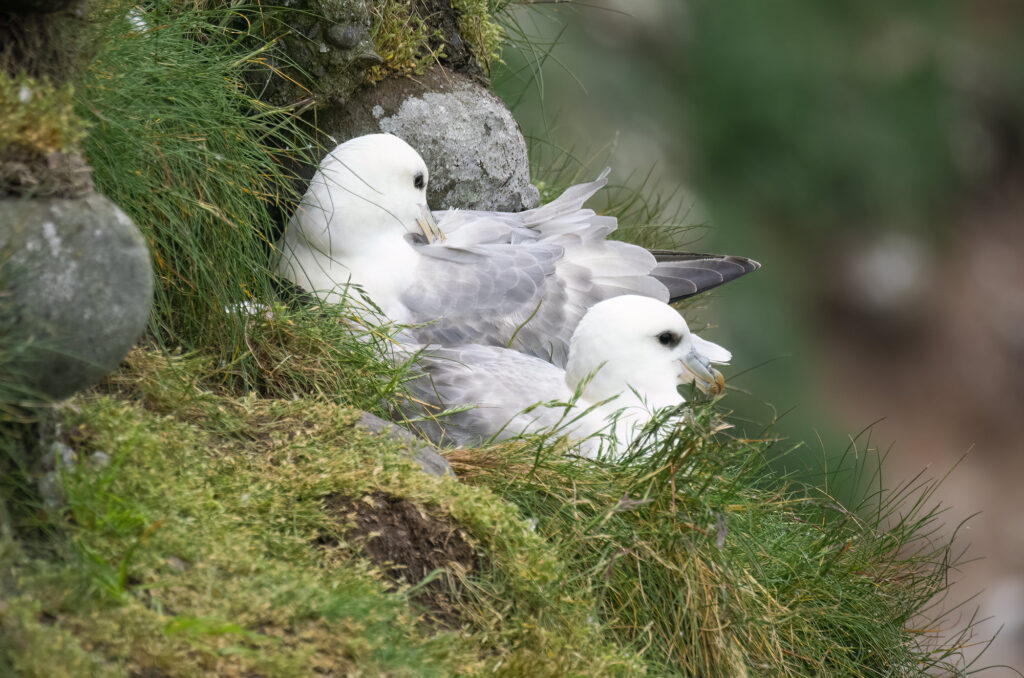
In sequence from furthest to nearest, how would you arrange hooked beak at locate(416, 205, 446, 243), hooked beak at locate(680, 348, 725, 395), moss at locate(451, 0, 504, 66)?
moss at locate(451, 0, 504, 66), hooked beak at locate(416, 205, 446, 243), hooked beak at locate(680, 348, 725, 395)

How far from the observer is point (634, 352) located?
3.29m

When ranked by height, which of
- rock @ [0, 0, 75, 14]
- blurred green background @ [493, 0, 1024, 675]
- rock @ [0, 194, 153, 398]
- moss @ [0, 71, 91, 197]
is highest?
rock @ [0, 0, 75, 14]

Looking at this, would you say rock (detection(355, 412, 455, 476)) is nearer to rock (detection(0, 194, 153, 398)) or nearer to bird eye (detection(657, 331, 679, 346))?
rock (detection(0, 194, 153, 398))

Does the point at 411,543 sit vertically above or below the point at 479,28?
below

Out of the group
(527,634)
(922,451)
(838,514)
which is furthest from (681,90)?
(527,634)

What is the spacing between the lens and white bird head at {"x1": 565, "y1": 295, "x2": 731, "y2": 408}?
3.28 m

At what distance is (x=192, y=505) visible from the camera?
2.07 m

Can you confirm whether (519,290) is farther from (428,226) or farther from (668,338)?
(668,338)

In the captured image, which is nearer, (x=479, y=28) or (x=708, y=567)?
(x=708, y=567)

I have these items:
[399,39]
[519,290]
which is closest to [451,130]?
[399,39]

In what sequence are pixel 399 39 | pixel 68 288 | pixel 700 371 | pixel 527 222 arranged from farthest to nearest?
1. pixel 527 222
2. pixel 399 39
3. pixel 700 371
4. pixel 68 288

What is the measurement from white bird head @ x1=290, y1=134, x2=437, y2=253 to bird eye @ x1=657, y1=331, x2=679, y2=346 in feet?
3.26

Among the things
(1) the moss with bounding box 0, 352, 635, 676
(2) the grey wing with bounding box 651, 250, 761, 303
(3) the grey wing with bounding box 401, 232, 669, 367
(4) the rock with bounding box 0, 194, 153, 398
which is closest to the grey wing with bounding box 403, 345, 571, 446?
(3) the grey wing with bounding box 401, 232, 669, 367

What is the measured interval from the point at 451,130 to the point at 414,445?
1.82 meters
